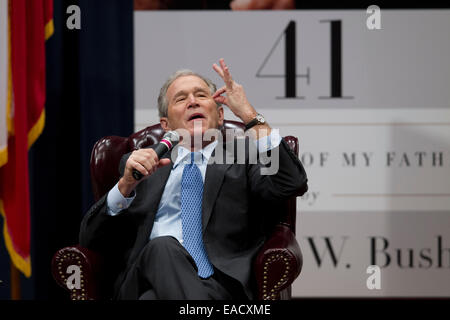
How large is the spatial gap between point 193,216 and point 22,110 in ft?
3.97

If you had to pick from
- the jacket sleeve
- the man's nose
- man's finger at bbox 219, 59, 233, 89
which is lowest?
the jacket sleeve

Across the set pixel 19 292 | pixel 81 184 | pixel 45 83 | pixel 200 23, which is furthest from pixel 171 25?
pixel 19 292

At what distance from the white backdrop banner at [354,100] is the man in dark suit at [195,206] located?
3.45 feet

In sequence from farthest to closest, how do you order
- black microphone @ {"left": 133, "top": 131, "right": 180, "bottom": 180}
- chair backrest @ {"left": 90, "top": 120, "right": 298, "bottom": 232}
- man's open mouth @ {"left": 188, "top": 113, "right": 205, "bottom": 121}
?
chair backrest @ {"left": 90, "top": 120, "right": 298, "bottom": 232} → man's open mouth @ {"left": 188, "top": 113, "right": 205, "bottom": 121} → black microphone @ {"left": 133, "top": 131, "right": 180, "bottom": 180}

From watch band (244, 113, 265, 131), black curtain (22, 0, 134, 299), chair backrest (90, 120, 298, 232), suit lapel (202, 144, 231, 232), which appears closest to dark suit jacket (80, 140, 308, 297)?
suit lapel (202, 144, 231, 232)

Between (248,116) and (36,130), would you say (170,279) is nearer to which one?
(248,116)

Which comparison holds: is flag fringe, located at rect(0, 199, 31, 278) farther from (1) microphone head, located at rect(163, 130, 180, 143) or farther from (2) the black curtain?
(1) microphone head, located at rect(163, 130, 180, 143)

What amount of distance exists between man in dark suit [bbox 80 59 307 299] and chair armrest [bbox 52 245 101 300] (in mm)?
80

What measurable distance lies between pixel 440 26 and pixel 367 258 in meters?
1.42

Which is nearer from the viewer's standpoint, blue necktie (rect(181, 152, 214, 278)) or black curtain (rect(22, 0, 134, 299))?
blue necktie (rect(181, 152, 214, 278))

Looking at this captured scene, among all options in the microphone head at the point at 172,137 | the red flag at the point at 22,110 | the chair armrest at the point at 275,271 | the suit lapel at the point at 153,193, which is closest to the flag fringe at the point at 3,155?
the red flag at the point at 22,110

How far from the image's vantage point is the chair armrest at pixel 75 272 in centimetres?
214

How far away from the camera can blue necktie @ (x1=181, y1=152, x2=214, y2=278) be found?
2117mm

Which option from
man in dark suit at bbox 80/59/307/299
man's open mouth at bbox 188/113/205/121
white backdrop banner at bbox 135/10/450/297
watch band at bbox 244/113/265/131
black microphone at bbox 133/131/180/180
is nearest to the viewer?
black microphone at bbox 133/131/180/180
